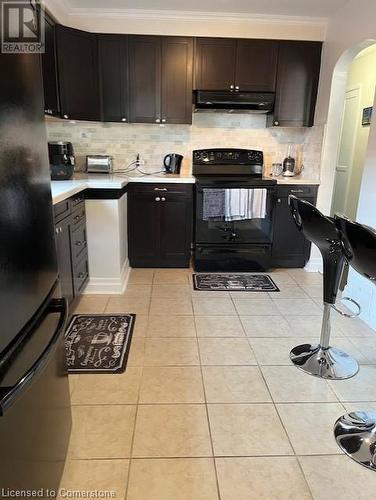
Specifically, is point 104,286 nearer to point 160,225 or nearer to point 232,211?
point 160,225

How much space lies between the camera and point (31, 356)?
1.00 metres

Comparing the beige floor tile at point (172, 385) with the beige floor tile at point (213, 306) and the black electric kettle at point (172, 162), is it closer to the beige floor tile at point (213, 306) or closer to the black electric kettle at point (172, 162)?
the beige floor tile at point (213, 306)

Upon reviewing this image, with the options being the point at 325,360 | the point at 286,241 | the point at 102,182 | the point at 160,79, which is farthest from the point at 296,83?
the point at 325,360

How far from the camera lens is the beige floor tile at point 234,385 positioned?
1.90 m

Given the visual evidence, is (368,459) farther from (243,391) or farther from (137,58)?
(137,58)

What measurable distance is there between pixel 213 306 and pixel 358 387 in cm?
127

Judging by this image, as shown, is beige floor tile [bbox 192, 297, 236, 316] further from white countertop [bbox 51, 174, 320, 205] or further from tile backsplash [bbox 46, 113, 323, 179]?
tile backsplash [bbox 46, 113, 323, 179]

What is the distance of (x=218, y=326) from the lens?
267cm

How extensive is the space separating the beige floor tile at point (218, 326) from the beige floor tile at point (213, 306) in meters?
0.07

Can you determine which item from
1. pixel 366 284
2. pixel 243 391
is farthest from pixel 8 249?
pixel 366 284

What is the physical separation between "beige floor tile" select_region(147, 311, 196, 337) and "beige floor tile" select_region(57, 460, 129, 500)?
108 cm

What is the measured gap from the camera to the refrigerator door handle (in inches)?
32.9

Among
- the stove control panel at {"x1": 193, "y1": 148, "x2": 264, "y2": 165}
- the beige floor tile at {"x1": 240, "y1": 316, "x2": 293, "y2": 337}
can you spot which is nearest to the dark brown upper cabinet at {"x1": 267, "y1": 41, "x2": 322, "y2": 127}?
the stove control panel at {"x1": 193, "y1": 148, "x2": 264, "y2": 165}

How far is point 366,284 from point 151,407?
1.92 meters
